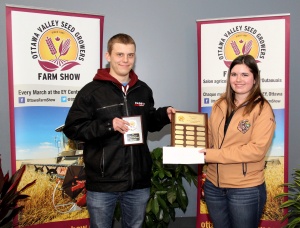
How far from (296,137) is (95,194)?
3.18 metres

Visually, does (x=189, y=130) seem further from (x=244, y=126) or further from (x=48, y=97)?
(x=48, y=97)

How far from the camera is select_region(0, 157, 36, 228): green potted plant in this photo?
10.8 feet

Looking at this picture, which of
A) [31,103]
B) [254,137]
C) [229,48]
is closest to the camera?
[254,137]

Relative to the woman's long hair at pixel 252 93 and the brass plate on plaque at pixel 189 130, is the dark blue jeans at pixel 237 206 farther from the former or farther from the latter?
the woman's long hair at pixel 252 93

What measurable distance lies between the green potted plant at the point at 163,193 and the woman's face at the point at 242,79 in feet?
5.55

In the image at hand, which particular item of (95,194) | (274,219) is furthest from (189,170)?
(95,194)

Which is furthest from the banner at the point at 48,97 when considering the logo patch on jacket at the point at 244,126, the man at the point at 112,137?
the logo patch on jacket at the point at 244,126

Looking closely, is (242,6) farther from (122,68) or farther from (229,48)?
(122,68)

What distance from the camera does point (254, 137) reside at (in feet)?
7.68

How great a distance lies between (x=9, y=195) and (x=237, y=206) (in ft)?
7.36

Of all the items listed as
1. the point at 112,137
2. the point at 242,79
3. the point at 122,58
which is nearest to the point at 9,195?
the point at 112,137

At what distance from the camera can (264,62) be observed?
3895 millimetres

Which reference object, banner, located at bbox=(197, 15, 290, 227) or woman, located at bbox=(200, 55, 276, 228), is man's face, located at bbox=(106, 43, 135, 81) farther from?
banner, located at bbox=(197, 15, 290, 227)

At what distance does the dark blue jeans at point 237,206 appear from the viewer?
2.34 metres
